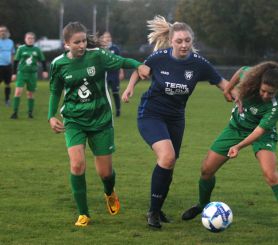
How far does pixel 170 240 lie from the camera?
622 centimetres

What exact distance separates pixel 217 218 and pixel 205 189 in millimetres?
897

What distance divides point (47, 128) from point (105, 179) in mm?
8170

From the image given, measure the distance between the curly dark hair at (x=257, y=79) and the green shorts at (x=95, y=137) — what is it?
1.45 m

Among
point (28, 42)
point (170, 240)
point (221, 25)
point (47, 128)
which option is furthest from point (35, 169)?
point (221, 25)

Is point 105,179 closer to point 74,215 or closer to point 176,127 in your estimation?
point 74,215

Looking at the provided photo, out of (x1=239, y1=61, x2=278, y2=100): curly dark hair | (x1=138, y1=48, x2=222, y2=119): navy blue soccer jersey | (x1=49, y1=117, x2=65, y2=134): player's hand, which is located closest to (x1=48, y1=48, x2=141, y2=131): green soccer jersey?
(x1=49, y1=117, x2=65, y2=134): player's hand

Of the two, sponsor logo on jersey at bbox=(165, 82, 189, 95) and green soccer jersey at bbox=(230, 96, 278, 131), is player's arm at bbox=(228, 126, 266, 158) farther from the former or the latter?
sponsor logo on jersey at bbox=(165, 82, 189, 95)

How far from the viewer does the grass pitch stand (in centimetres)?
635

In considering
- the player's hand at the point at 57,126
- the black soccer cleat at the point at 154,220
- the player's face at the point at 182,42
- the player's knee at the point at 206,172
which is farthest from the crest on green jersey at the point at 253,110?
the player's hand at the point at 57,126

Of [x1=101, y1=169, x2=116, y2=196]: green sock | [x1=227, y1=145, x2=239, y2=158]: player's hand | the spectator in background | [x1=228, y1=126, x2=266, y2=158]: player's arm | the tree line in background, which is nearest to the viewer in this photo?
[x1=227, y1=145, x2=239, y2=158]: player's hand

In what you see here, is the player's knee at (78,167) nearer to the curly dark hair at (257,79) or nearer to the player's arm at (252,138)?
the player's arm at (252,138)

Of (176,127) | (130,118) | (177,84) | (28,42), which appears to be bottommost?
(130,118)

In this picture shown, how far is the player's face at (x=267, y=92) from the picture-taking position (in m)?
6.19

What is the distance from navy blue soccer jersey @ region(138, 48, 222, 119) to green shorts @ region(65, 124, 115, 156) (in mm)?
442
